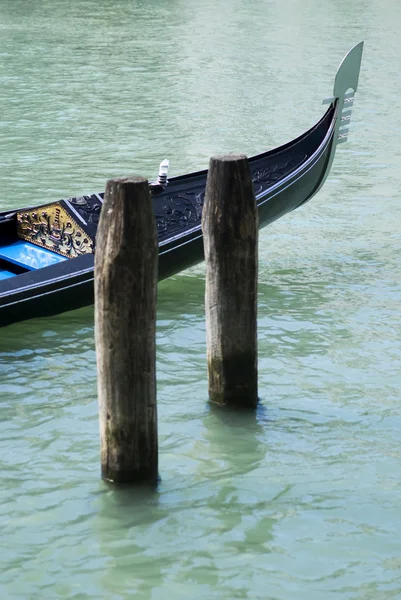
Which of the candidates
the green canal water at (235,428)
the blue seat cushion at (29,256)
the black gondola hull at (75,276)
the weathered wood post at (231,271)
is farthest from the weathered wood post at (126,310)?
the blue seat cushion at (29,256)

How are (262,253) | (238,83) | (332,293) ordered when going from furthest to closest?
(238,83), (262,253), (332,293)

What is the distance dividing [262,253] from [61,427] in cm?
327

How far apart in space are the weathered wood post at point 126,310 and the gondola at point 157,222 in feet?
5.66

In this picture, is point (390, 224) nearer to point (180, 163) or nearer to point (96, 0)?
point (180, 163)

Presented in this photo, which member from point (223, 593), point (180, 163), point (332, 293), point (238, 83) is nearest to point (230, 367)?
→ point (223, 593)

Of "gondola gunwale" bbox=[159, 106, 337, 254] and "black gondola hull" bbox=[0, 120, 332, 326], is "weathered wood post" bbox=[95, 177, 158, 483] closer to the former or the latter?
"black gondola hull" bbox=[0, 120, 332, 326]

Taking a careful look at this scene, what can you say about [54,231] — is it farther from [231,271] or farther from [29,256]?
[231,271]

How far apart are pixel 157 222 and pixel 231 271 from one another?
1.84 meters

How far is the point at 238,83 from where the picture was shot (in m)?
16.3

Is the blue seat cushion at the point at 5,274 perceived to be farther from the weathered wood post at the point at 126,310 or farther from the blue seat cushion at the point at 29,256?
the weathered wood post at the point at 126,310

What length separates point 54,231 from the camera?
6.46m

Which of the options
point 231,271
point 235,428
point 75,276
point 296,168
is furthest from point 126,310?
point 296,168

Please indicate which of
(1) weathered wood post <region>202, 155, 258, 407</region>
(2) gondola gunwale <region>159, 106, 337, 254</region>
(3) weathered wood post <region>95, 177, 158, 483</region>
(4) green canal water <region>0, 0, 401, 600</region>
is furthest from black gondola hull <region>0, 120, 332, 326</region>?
(3) weathered wood post <region>95, 177, 158, 483</region>

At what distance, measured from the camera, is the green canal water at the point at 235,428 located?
3.94 m
